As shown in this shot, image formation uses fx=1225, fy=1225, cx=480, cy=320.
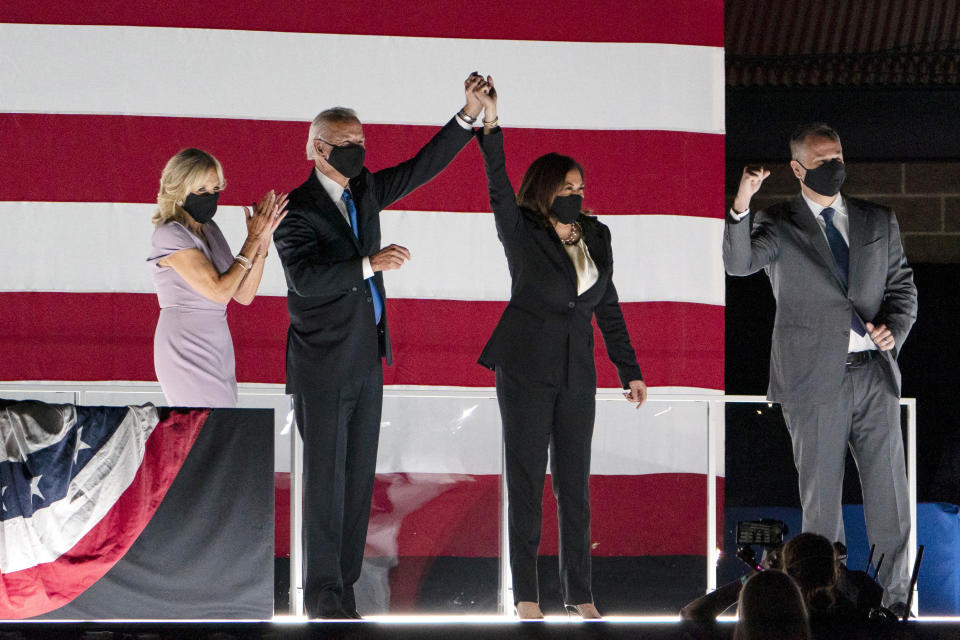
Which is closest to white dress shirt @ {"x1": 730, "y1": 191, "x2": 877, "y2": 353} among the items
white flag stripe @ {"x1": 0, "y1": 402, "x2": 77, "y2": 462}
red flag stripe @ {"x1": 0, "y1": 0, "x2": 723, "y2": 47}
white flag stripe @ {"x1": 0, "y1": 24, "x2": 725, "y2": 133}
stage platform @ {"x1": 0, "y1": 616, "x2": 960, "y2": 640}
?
white flag stripe @ {"x1": 0, "y1": 24, "x2": 725, "y2": 133}

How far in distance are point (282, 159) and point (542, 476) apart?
1.88 meters

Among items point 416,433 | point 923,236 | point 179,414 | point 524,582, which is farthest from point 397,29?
point 923,236

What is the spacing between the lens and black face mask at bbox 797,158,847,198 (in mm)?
3264

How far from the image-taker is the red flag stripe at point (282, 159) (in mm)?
4391

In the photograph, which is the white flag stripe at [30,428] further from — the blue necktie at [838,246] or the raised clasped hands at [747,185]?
the blue necktie at [838,246]

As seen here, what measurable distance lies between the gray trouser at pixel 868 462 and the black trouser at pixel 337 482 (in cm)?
115

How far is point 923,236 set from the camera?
253 inches

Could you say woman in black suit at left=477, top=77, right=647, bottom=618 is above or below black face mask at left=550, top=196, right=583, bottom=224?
below

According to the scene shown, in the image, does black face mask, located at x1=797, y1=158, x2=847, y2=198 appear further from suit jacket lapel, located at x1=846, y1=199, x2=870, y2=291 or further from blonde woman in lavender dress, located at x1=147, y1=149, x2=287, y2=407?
blonde woman in lavender dress, located at x1=147, y1=149, x2=287, y2=407

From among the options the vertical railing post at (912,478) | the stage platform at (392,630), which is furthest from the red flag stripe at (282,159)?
the stage platform at (392,630)

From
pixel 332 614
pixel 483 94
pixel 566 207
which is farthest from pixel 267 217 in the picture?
pixel 332 614

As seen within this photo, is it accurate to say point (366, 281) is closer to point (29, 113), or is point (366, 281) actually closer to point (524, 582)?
point (524, 582)

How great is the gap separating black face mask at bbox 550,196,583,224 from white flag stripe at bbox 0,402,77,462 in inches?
52.0

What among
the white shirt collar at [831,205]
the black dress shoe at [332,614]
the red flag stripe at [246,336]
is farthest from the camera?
the red flag stripe at [246,336]
